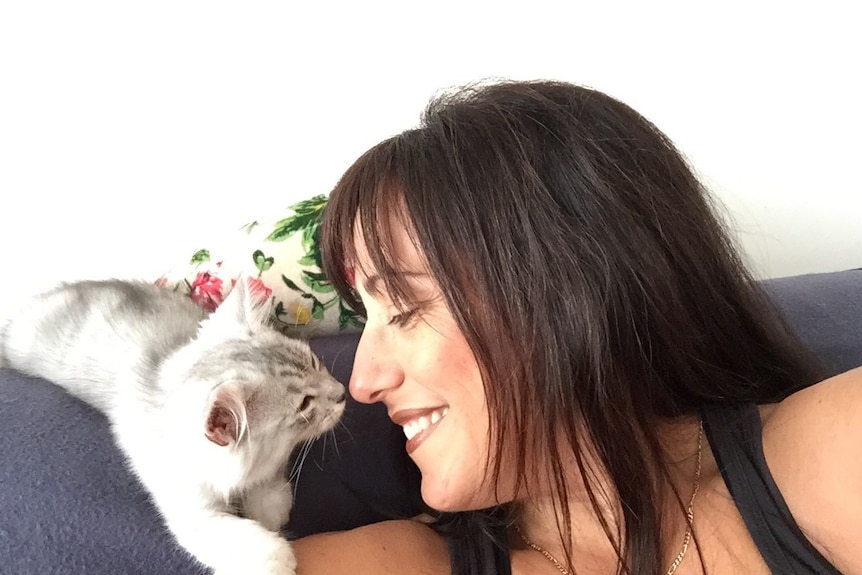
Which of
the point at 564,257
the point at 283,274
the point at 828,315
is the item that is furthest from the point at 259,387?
the point at 828,315

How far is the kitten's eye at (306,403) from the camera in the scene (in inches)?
37.1

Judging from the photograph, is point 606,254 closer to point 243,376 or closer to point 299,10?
point 243,376

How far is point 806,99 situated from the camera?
164 centimetres

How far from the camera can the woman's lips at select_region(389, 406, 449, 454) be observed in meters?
0.82

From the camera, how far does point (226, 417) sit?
2.68ft

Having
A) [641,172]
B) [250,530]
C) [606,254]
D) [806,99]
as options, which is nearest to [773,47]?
[806,99]

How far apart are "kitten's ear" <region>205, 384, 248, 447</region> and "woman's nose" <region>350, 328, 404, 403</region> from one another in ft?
0.47

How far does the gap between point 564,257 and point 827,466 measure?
0.41 m

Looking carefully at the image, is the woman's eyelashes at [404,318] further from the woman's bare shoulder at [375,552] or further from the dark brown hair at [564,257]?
the woman's bare shoulder at [375,552]

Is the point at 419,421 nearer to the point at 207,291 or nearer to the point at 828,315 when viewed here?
the point at 207,291

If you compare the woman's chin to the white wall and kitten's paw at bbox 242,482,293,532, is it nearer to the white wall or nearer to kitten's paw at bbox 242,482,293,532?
kitten's paw at bbox 242,482,293,532

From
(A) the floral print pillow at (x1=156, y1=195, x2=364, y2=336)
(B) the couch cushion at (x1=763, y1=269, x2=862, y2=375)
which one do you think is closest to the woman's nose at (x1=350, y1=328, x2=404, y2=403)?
(A) the floral print pillow at (x1=156, y1=195, x2=364, y2=336)

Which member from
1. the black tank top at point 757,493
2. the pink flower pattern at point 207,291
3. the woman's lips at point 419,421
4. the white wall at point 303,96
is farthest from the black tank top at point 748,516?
the white wall at point 303,96

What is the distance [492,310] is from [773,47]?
1.27 metres
